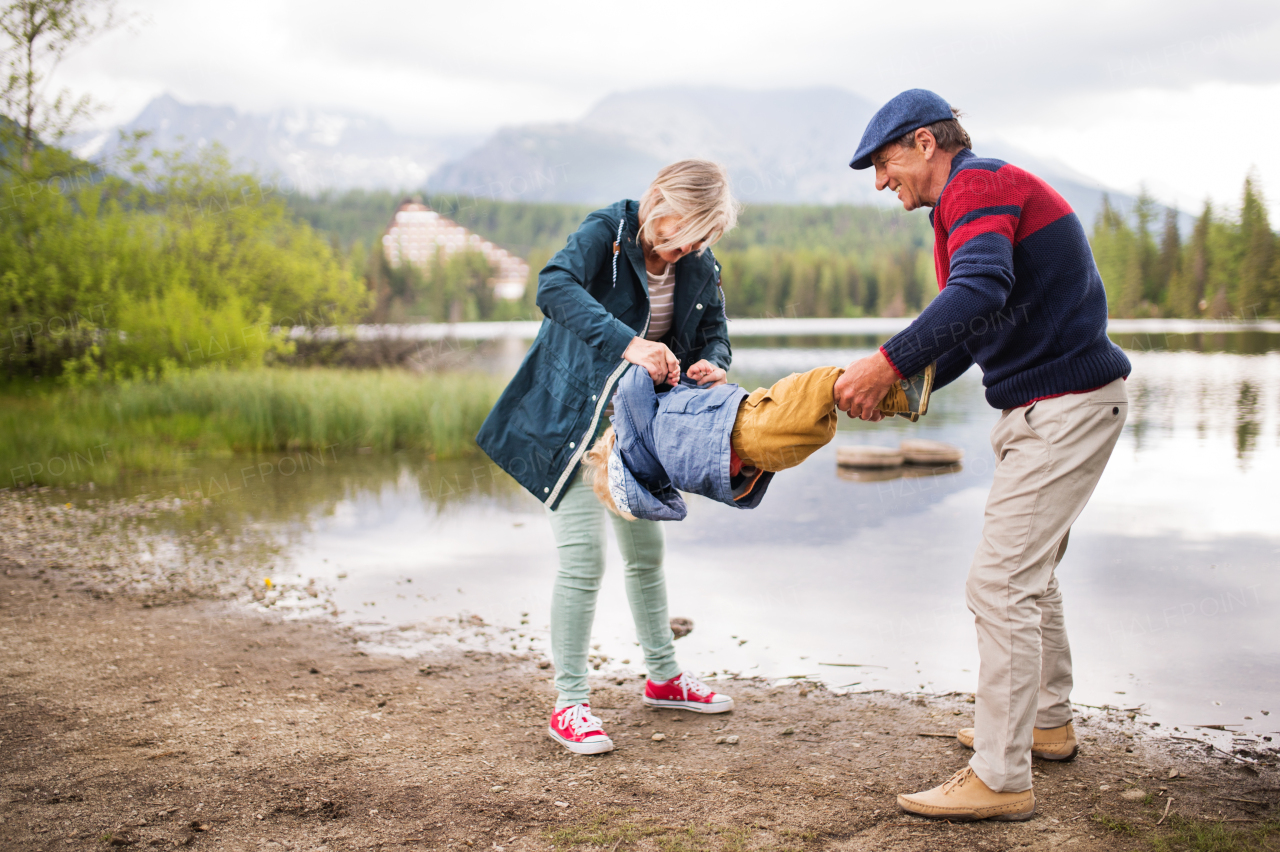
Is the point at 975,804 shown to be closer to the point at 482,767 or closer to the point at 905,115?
the point at 482,767

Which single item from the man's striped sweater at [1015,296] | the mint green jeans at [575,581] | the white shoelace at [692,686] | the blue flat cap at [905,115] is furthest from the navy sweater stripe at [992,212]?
the white shoelace at [692,686]

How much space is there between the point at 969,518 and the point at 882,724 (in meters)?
4.68

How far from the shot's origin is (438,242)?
113 m

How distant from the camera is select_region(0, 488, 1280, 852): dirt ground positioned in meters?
2.59

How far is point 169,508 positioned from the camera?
27.1ft

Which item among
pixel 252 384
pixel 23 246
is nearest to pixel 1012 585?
pixel 252 384

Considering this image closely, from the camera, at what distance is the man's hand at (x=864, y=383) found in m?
2.44

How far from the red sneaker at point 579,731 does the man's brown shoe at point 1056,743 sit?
1503 mm

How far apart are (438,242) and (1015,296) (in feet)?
381

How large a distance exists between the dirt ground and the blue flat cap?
2040 mm

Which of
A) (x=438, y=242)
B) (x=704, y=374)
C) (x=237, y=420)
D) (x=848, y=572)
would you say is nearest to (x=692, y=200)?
(x=704, y=374)

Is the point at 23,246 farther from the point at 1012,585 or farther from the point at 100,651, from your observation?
the point at 1012,585

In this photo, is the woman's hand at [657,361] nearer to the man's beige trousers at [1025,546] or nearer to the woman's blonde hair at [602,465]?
the woman's blonde hair at [602,465]

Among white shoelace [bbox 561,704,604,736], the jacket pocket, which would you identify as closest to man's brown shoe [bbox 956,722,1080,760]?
white shoelace [bbox 561,704,604,736]
